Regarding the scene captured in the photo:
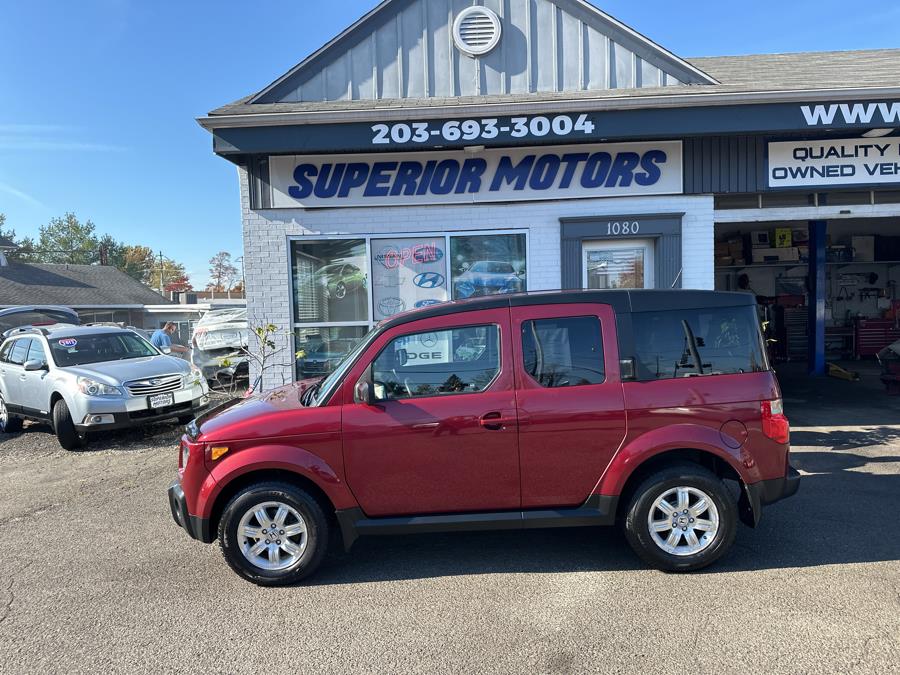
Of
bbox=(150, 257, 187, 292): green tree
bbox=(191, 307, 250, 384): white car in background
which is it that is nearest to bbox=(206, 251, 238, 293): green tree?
bbox=(150, 257, 187, 292): green tree

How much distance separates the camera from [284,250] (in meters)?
8.47

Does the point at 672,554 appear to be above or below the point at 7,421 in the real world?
below

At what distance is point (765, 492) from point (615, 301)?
1588 mm

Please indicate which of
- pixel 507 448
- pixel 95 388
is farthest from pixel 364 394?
pixel 95 388

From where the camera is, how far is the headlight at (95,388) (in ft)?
25.7

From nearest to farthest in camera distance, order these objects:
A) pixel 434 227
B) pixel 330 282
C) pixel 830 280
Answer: pixel 434 227, pixel 330 282, pixel 830 280

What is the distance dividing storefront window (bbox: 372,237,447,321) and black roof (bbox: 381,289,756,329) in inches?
175

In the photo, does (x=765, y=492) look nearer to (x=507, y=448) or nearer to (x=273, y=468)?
(x=507, y=448)

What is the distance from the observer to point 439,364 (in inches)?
157

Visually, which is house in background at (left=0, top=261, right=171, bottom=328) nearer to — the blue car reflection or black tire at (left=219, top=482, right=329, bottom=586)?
the blue car reflection

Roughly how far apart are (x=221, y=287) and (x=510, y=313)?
306ft

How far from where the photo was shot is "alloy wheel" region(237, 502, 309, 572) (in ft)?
12.6

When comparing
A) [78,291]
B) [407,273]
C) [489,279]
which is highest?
[78,291]

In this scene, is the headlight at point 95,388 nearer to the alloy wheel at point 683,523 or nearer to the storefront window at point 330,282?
the storefront window at point 330,282
